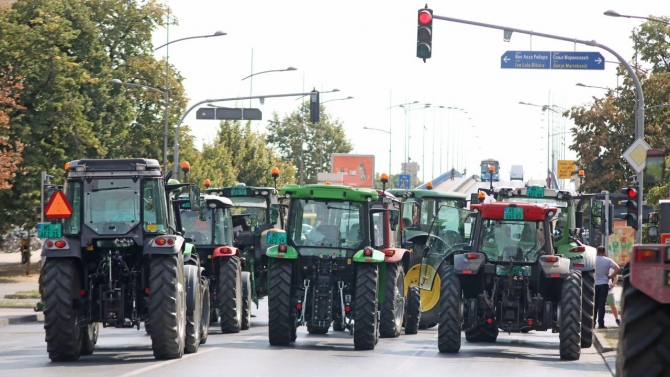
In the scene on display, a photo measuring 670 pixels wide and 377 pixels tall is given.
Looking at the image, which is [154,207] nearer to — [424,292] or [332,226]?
[332,226]

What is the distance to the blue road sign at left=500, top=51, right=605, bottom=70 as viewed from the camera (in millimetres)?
34875

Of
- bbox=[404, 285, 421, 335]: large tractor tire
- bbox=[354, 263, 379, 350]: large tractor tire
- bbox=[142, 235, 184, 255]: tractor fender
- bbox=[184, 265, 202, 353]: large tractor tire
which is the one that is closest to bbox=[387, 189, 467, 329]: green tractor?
bbox=[404, 285, 421, 335]: large tractor tire

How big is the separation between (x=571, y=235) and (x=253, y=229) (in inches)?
280

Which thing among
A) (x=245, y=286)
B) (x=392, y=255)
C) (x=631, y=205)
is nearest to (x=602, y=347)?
(x=392, y=255)

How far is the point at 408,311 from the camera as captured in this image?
24953 mm

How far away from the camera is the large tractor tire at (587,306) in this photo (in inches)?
825

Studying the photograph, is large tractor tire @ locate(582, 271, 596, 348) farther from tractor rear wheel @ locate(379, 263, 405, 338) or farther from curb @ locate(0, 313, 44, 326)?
curb @ locate(0, 313, 44, 326)

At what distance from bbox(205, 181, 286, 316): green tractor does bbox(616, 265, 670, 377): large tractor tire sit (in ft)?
52.1

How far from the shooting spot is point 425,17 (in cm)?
2834

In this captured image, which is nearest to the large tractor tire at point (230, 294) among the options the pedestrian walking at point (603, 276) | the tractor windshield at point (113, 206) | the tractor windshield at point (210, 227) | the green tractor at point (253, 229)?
the tractor windshield at point (210, 227)

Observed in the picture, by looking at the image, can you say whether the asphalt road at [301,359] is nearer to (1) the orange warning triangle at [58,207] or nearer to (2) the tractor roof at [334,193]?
(1) the orange warning triangle at [58,207]

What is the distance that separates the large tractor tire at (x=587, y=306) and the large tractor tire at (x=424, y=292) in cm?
406

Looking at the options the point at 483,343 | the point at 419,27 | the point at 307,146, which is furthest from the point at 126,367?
the point at 307,146

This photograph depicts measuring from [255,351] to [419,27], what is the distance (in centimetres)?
1112
